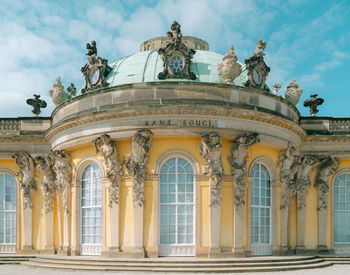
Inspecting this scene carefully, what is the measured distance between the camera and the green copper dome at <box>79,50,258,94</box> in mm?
20641

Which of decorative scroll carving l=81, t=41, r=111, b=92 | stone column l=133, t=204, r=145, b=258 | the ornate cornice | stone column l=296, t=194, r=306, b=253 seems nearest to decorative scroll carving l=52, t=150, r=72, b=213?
the ornate cornice

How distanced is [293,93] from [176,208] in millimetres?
9803

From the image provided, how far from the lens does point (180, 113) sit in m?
18.5

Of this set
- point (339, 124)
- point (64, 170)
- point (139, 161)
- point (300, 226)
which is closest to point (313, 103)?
point (339, 124)

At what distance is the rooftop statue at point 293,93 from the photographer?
23.9 meters

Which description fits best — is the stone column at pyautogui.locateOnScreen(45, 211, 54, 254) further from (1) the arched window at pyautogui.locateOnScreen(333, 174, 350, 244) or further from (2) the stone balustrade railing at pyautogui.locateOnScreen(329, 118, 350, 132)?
(2) the stone balustrade railing at pyautogui.locateOnScreen(329, 118, 350, 132)

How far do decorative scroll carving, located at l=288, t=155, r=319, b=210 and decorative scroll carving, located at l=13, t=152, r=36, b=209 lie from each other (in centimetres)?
1339

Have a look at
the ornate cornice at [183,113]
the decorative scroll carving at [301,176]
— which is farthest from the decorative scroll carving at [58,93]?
the decorative scroll carving at [301,176]

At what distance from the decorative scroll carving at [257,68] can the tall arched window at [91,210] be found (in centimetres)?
807

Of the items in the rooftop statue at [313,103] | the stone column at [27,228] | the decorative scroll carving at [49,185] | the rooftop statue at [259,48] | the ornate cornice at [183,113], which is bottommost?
the stone column at [27,228]

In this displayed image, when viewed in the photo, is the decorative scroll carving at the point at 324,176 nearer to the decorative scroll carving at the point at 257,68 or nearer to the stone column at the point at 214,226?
the decorative scroll carving at the point at 257,68

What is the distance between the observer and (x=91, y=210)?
19953 mm

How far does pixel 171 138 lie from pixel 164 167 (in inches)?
49.3

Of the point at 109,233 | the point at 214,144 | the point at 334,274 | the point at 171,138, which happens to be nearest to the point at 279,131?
the point at 214,144
